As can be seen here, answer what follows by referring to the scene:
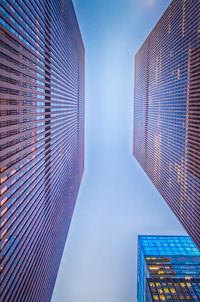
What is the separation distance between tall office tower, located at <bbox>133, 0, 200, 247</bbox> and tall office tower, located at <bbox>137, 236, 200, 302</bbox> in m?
27.5

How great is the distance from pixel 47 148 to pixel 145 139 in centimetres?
10773

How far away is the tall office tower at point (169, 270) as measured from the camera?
223 ft

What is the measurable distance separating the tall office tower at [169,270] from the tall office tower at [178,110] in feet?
90.3

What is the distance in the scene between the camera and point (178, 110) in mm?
77375

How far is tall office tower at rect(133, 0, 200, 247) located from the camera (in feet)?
204

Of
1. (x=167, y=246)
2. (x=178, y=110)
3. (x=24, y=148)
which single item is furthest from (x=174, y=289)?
(x=24, y=148)

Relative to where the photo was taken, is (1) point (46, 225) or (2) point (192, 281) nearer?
(1) point (46, 225)

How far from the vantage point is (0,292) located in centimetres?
3109

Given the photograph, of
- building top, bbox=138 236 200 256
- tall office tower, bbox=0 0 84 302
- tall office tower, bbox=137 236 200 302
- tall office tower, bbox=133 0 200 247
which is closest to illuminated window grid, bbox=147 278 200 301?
tall office tower, bbox=137 236 200 302

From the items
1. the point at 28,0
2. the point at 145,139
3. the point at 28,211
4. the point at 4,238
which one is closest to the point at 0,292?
the point at 4,238

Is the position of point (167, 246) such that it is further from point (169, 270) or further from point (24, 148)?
point (24, 148)

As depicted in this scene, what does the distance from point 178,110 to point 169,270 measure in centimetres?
7893

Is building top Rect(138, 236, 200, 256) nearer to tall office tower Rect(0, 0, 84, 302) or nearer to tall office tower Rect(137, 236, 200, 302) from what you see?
tall office tower Rect(137, 236, 200, 302)

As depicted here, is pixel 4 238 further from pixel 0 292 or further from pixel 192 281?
pixel 192 281
